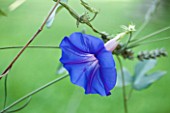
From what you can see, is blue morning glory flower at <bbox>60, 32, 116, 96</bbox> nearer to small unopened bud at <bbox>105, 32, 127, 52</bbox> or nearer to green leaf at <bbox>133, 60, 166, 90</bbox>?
small unopened bud at <bbox>105, 32, 127, 52</bbox>

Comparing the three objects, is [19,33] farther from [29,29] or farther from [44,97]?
[44,97]

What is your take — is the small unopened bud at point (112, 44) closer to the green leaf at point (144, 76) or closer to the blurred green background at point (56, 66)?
the green leaf at point (144, 76)

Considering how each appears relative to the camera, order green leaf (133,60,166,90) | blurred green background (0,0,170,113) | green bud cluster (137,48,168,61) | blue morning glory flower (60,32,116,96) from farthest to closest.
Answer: blurred green background (0,0,170,113) → green leaf (133,60,166,90) → green bud cluster (137,48,168,61) → blue morning glory flower (60,32,116,96)

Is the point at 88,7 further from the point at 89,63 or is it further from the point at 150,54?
the point at 150,54

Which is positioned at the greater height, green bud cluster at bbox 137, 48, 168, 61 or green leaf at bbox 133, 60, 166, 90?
green bud cluster at bbox 137, 48, 168, 61

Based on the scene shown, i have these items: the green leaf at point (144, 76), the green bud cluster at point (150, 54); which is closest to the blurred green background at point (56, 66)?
the green leaf at point (144, 76)

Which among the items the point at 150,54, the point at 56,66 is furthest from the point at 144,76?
the point at 56,66

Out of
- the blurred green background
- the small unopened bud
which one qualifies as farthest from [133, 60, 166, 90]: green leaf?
the blurred green background
